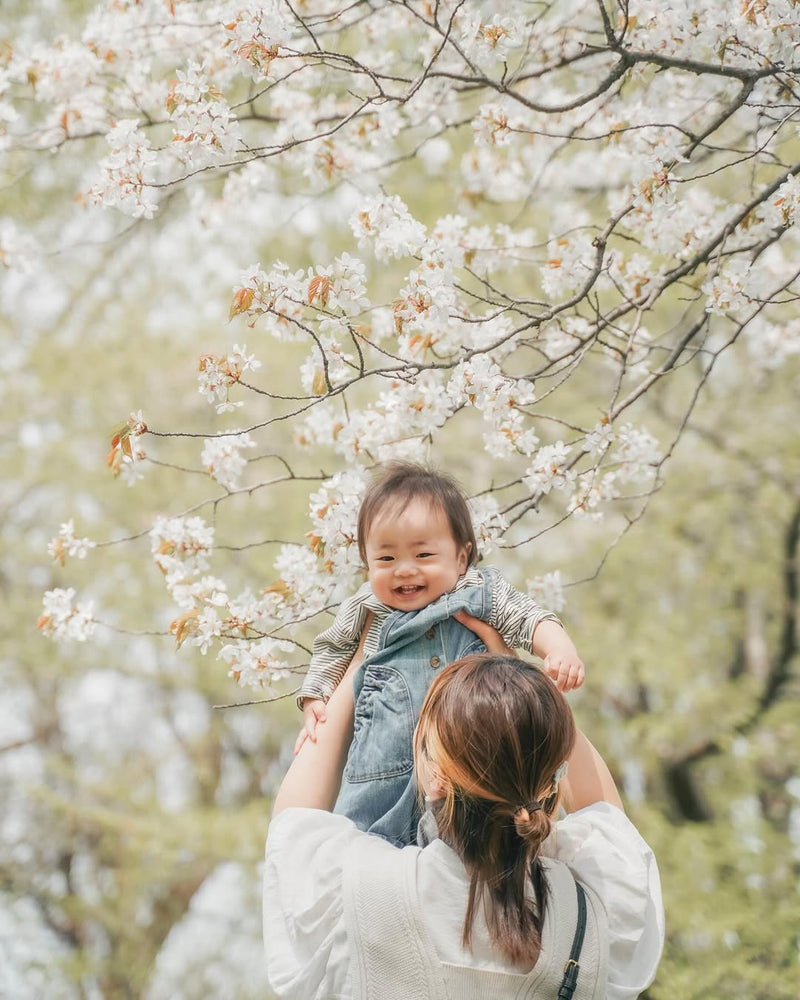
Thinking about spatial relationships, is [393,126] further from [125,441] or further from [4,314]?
[4,314]

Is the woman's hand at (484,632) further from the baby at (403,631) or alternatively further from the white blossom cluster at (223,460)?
the white blossom cluster at (223,460)

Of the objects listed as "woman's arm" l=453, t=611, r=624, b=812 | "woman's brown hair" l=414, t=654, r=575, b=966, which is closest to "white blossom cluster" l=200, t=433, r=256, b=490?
"woman's arm" l=453, t=611, r=624, b=812

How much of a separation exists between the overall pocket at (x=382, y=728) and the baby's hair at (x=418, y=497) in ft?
0.95

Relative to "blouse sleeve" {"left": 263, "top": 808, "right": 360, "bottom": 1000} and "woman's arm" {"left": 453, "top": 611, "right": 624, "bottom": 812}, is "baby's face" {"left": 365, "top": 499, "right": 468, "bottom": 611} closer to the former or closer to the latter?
"woman's arm" {"left": 453, "top": 611, "right": 624, "bottom": 812}

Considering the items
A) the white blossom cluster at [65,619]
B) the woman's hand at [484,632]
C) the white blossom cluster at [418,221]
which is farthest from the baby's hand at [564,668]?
the white blossom cluster at [65,619]

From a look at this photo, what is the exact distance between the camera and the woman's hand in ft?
6.15

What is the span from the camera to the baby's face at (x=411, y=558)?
1908 mm

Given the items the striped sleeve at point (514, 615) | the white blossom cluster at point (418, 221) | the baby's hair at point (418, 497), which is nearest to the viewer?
the striped sleeve at point (514, 615)

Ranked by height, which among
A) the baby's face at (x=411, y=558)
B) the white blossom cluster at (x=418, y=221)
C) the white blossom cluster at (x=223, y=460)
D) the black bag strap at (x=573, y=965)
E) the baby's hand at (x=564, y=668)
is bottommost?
the black bag strap at (x=573, y=965)

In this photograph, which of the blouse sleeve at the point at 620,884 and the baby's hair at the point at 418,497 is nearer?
the blouse sleeve at the point at 620,884

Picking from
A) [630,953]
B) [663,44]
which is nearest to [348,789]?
[630,953]

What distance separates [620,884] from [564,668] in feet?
1.11

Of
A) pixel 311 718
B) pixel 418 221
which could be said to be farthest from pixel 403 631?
pixel 418 221

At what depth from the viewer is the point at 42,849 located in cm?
905
